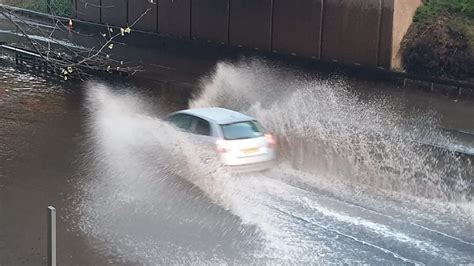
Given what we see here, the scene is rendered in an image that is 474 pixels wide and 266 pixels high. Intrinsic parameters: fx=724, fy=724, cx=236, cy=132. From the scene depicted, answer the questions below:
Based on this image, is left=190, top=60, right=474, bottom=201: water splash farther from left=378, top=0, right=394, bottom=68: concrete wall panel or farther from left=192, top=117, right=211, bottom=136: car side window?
left=192, top=117, right=211, bottom=136: car side window

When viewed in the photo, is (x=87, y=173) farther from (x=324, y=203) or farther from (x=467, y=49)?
(x=467, y=49)

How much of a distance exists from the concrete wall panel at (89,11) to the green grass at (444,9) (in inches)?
934

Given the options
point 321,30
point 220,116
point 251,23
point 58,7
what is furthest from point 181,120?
point 58,7

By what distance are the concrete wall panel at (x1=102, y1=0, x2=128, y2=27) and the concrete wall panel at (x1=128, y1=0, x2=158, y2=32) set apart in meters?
0.60

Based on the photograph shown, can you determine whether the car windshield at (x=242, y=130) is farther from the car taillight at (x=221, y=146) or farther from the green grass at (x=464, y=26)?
the green grass at (x=464, y=26)

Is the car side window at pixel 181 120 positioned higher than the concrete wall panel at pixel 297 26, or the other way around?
the concrete wall panel at pixel 297 26

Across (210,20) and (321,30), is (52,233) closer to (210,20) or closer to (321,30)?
(321,30)

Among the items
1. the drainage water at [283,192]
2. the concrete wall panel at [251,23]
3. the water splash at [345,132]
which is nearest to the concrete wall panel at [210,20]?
the concrete wall panel at [251,23]

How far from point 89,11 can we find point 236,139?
1348 inches

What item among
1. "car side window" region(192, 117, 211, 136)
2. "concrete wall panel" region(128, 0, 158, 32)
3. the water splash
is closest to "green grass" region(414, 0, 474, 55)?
the water splash

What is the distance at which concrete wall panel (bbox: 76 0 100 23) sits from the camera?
46875 mm

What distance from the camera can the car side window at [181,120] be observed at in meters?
17.1

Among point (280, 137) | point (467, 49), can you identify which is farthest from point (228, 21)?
point (280, 137)

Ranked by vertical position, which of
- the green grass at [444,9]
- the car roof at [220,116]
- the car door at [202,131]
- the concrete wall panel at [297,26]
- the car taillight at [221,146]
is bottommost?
the car taillight at [221,146]
